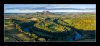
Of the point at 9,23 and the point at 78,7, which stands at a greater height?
the point at 78,7

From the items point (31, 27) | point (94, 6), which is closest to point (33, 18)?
point (31, 27)
